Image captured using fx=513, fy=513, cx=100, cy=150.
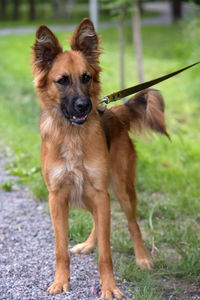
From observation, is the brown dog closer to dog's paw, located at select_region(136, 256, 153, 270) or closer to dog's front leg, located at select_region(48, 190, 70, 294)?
dog's front leg, located at select_region(48, 190, 70, 294)

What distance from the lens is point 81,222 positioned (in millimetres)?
5359

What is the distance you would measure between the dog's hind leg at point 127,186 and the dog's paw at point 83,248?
43cm

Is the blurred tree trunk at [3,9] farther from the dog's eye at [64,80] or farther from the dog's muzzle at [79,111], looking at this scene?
the dog's muzzle at [79,111]

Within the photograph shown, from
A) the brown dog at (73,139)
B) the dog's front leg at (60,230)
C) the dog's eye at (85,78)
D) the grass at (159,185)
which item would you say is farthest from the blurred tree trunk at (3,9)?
the dog's front leg at (60,230)

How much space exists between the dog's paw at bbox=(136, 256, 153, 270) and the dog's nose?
5.35 ft

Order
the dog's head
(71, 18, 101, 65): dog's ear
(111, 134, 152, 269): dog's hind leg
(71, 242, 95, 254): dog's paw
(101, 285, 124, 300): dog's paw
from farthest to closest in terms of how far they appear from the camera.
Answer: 1. (71, 242, 95, 254): dog's paw
2. (111, 134, 152, 269): dog's hind leg
3. (71, 18, 101, 65): dog's ear
4. the dog's head
5. (101, 285, 124, 300): dog's paw

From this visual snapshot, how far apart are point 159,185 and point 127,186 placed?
1939 millimetres

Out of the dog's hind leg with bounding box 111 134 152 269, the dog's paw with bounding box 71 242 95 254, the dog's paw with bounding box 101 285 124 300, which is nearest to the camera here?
the dog's paw with bounding box 101 285 124 300

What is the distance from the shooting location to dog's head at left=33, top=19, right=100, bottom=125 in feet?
13.6

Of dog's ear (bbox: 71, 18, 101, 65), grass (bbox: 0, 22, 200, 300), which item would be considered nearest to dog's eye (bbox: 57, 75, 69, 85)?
dog's ear (bbox: 71, 18, 101, 65)

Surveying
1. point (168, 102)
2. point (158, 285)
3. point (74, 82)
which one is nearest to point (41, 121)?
point (74, 82)

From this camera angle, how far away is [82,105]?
4051 millimetres

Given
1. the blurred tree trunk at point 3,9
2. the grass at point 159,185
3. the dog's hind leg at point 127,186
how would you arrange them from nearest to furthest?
the grass at point 159,185, the dog's hind leg at point 127,186, the blurred tree trunk at point 3,9

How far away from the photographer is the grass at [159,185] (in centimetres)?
459
